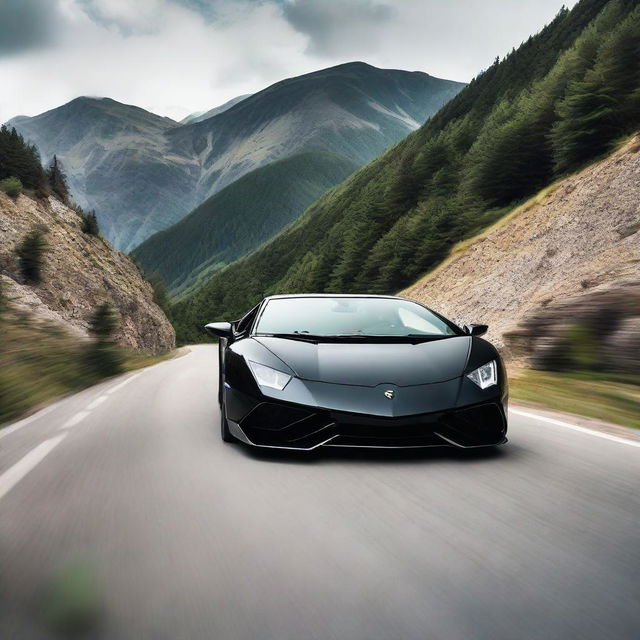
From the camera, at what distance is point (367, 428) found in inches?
159

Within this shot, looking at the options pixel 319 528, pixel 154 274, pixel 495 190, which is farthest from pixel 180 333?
pixel 319 528

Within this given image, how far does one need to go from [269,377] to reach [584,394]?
456 centimetres

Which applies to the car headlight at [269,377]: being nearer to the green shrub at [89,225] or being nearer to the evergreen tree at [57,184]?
the green shrub at [89,225]

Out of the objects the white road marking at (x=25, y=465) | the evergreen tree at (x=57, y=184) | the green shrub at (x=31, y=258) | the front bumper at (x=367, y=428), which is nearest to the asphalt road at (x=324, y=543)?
the white road marking at (x=25, y=465)

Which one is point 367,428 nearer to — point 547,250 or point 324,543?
point 324,543

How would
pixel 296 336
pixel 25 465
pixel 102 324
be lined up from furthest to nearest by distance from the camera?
pixel 102 324, pixel 296 336, pixel 25 465

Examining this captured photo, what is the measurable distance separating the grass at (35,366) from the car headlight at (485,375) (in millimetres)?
4874

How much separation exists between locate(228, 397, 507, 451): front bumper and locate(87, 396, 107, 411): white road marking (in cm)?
392

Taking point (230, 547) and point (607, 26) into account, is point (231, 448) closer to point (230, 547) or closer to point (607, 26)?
point (230, 547)

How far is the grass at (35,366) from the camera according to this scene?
25.9ft

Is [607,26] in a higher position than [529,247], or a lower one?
higher

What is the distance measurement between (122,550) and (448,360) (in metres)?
2.50

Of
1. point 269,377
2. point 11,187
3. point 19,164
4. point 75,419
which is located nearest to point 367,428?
point 269,377

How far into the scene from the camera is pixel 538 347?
10.3 metres
